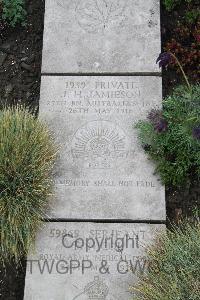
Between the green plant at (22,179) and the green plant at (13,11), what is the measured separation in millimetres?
1256

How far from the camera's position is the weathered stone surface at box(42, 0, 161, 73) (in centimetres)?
529

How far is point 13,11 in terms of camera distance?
572cm

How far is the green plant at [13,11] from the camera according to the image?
5.71m

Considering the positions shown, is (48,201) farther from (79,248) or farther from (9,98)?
(9,98)

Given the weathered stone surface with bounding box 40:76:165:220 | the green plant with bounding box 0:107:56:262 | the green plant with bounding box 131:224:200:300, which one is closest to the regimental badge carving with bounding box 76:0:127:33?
the weathered stone surface with bounding box 40:76:165:220

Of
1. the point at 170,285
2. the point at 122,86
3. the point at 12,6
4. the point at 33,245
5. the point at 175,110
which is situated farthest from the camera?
the point at 12,6

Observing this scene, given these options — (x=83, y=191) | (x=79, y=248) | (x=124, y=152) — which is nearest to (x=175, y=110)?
(x=124, y=152)

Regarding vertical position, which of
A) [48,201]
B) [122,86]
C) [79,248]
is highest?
[122,86]

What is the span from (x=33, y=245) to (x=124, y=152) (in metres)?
1.08

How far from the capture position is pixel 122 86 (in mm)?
5184

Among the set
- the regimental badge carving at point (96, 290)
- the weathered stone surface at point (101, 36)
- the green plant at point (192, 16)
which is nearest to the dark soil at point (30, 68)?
the green plant at point (192, 16)

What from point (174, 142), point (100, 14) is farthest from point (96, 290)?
point (100, 14)

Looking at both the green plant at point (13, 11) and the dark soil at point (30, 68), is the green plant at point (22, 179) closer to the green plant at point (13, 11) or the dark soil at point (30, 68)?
the dark soil at point (30, 68)

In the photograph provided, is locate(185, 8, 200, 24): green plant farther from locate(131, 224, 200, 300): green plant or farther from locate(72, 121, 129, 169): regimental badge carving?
locate(131, 224, 200, 300): green plant
